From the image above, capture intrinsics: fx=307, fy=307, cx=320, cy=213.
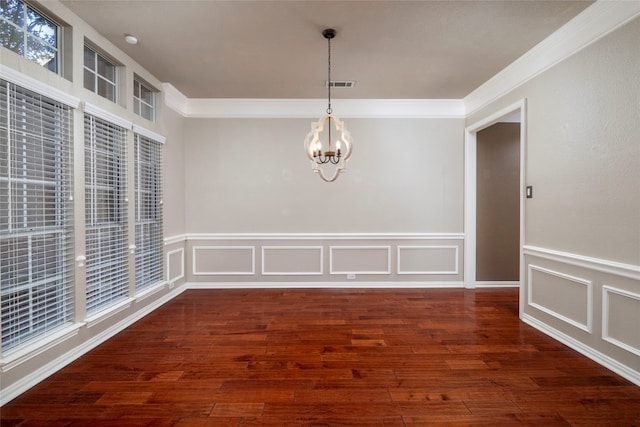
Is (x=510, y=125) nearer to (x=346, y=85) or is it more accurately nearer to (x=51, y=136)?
(x=346, y=85)

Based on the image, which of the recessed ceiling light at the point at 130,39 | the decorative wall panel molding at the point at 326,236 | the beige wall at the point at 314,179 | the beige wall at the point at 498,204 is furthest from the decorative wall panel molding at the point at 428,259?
the recessed ceiling light at the point at 130,39

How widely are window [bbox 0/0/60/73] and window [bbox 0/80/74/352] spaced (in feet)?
1.05

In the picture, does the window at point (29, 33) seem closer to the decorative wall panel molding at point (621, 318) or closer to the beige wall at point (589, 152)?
the beige wall at point (589, 152)

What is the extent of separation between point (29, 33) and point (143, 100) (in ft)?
5.03

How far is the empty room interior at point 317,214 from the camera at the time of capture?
6.87 feet

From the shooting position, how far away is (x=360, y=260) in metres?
4.70

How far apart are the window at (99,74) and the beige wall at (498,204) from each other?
4870mm

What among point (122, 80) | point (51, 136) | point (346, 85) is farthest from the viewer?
point (346, 85)

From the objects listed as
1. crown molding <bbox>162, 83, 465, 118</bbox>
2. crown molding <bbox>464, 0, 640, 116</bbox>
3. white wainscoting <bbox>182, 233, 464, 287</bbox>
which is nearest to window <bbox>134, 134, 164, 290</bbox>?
white wainscoting <bbox>182, 233, 464, 287</bbox>

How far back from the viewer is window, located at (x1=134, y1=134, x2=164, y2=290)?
138 inches

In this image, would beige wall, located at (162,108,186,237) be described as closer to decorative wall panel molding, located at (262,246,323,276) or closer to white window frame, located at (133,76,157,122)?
white window frame, located at (133,76,157,122)

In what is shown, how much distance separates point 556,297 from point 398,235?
6.85 ft

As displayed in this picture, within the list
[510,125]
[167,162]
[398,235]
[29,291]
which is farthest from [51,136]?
[510,125]

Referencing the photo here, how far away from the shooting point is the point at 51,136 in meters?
2.34
